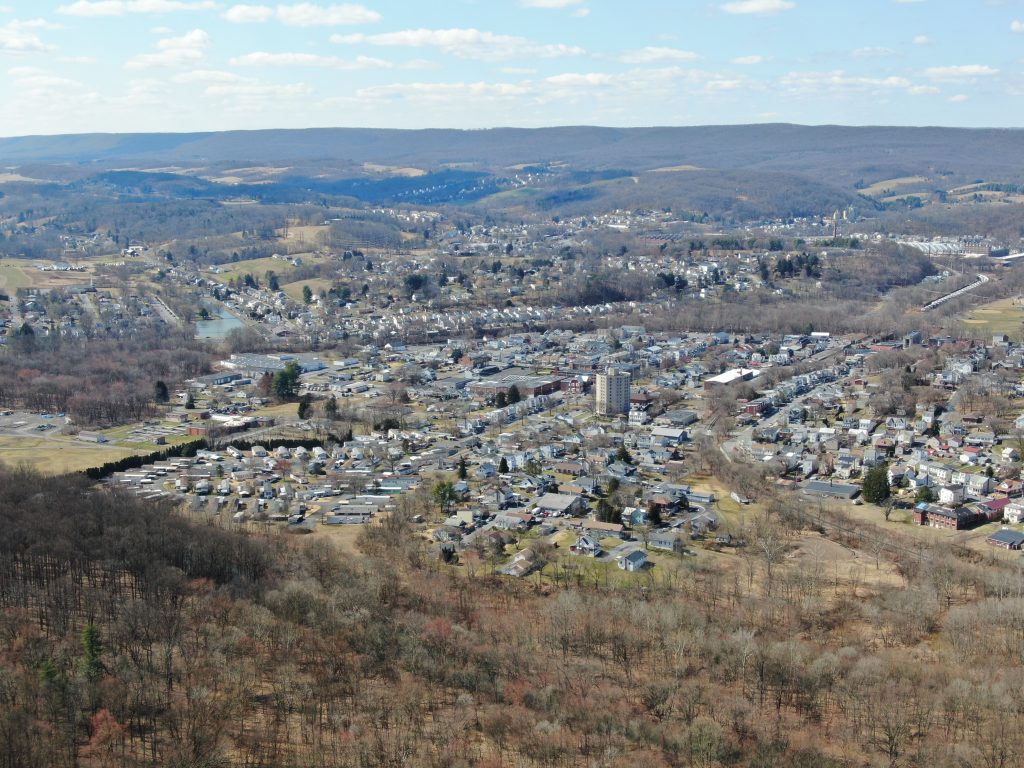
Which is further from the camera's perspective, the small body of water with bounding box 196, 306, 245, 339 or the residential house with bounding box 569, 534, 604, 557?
the small body of water with bounding box 196, 306, 245, 339

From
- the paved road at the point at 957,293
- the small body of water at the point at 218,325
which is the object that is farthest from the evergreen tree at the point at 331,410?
the paved road at the point at 957,293

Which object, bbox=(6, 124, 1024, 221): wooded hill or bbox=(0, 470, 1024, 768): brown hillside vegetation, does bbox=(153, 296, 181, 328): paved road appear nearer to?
bbox=(0, 470, 1024, 768): brown hillside vegetation

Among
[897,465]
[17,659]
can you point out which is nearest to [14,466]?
[17,659]

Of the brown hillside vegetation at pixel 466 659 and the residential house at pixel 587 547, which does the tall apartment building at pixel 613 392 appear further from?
the brown hillside vegetation at pixel 466 659

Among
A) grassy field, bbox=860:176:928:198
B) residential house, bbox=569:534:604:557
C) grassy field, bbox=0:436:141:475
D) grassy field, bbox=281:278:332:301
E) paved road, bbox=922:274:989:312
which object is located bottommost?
grassy field, bbox=0:436:141:475

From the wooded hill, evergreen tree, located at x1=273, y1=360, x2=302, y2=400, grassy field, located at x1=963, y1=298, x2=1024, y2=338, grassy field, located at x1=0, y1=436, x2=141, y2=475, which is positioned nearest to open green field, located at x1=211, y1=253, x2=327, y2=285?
evergreen tree, located at x1=273, y1=360, x2=302, y2=400

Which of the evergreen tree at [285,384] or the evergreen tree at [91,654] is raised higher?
the evergreen tree at [91,654]
